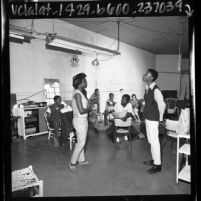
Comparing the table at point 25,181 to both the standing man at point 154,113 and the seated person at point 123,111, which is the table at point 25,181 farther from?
the seated person at point 123,111

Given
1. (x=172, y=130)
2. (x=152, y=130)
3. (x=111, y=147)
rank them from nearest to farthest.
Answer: (x=152, y=130) → (x=172, y=130) → (x=111, y=147)

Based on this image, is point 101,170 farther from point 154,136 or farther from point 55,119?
point 55,119

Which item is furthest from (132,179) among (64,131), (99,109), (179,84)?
(179,84)

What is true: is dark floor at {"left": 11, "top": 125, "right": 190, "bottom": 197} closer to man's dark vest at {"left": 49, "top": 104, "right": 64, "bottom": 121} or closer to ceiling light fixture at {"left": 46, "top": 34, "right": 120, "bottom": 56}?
man's dark vest at {"left": 49, "top": 104, "right": 64, "bottom": 121}

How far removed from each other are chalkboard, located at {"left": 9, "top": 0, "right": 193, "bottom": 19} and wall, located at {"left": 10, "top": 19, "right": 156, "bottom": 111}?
11.0 ft

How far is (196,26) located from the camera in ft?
6.25

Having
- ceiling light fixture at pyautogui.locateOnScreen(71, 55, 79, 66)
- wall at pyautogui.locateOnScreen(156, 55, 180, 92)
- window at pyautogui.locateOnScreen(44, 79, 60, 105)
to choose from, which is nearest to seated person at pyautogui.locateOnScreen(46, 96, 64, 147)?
window at pyautogui.locateOnScreen(44, 79, 60, 105)

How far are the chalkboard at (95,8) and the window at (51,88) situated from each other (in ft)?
14.6

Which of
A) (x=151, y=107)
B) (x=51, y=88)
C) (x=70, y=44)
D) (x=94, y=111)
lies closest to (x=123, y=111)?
(x=151, y=107)

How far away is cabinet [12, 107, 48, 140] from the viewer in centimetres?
552

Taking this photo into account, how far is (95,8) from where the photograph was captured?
212 cm

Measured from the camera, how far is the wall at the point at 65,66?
583 centimetres

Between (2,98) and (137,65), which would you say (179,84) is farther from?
(2,98)

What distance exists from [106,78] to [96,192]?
6.40 m
